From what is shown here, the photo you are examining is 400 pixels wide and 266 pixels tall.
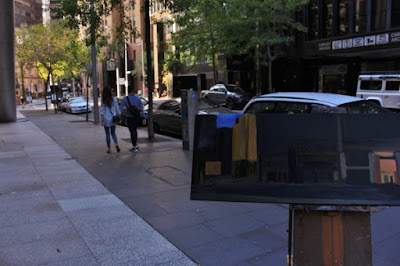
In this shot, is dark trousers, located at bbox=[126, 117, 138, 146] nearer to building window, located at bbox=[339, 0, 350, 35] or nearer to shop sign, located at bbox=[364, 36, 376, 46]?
shop sign, located at bbox=[364, 36, 376, 46]

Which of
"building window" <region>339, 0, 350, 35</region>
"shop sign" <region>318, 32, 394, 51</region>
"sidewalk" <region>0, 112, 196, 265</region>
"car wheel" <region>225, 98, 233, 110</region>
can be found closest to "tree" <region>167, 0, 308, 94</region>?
"shop sign" <region>318, 32, 394, 51</region>

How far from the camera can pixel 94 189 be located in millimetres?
6348

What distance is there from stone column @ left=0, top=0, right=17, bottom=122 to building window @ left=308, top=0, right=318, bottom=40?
2293 cm

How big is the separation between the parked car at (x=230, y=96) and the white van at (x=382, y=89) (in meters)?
7.84

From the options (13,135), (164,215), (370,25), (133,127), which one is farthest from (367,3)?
(164,215)

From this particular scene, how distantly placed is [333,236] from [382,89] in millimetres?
19591

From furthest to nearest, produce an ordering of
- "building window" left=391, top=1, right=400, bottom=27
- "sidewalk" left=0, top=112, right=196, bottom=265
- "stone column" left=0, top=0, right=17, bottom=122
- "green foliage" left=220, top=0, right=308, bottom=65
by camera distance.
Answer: "building window" left=391, top=1, right=400, bottom=27 → "green foliage" left=220, top=0, right=308, bottom=65 → "stone column" left=0, top=0, right=17, bottom=122 → "sidewalk" left=0, top=112, right=196, bottom=265

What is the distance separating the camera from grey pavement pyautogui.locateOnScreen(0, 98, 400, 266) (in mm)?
3820

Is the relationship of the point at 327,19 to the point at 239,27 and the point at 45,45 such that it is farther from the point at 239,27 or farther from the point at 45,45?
the point at 45,45

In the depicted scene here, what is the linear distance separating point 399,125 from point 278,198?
0.93 meters

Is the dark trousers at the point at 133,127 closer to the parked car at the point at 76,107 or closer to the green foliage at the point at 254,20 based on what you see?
the green foliage at the point at 254,20

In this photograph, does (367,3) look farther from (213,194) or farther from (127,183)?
(213,194)

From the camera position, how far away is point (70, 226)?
4648 millimetres

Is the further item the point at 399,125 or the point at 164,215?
the point at 164,215
